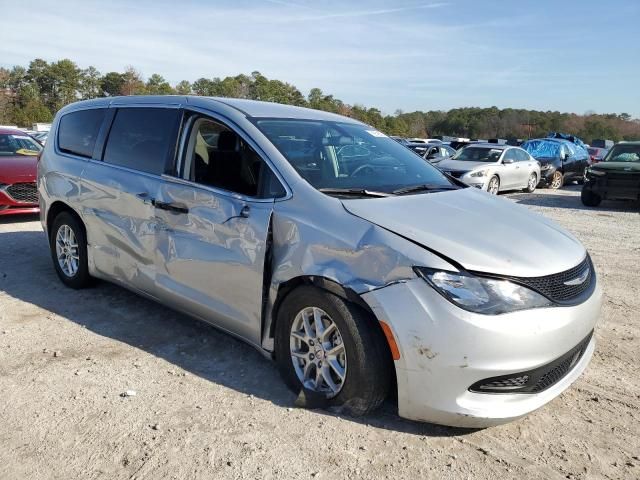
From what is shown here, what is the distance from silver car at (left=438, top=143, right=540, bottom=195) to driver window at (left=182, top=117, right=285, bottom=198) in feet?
38.6

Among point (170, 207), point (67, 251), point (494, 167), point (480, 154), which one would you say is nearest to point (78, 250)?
point (67, 251)

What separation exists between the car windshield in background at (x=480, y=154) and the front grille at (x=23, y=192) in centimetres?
1176

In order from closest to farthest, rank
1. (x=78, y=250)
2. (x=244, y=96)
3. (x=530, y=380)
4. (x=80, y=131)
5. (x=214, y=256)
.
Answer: (x=530, y=380) → (x=214, y=256) → (x=78, y=250) → (x=80, y=131) → (x=244, y=96)

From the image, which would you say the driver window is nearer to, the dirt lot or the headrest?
the headrest

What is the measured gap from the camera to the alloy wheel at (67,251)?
201 inches

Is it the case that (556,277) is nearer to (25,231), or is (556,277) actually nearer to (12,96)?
(25,231)

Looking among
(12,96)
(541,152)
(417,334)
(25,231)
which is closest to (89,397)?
(417,334)

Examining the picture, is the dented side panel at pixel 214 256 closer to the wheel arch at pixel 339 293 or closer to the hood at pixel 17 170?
the wheel arch at pixel 339 293

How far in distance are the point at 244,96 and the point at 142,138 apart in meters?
62.1

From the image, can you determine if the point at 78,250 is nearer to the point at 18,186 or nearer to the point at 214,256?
the point at 214,256

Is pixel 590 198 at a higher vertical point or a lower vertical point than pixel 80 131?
lower

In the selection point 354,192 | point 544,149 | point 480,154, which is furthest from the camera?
point 544,149

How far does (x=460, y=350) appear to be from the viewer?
8.63ft

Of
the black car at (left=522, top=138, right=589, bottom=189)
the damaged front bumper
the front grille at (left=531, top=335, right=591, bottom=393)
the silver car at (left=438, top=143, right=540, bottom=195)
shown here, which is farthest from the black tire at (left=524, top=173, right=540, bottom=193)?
the damaged front bumper
